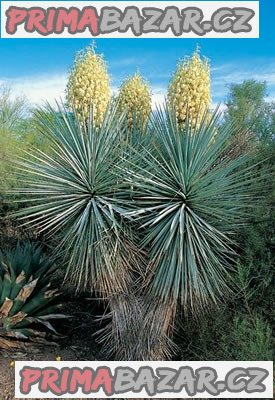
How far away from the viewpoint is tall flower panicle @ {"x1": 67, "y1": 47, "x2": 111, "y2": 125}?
25.1 feet

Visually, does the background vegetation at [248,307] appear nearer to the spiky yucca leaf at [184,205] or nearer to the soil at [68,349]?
the spiky yucca leaf at [184,205]

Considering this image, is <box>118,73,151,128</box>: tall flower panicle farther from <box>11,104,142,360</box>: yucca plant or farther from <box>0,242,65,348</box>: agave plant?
<box>0,242,65,348</box>: agave plant

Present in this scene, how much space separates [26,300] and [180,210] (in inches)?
94.1

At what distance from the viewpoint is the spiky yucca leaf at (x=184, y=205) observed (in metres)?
5.50

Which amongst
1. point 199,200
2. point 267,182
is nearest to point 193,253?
point 199,200

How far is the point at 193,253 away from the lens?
5.48 m

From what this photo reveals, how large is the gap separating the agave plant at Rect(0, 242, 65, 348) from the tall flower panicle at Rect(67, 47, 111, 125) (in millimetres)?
2225

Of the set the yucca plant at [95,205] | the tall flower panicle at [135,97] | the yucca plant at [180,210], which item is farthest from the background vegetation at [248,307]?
the tall flower panicle at [135,97]

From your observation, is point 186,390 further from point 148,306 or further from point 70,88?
point 70,88

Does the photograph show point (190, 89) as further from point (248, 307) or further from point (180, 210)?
point (248, 307)

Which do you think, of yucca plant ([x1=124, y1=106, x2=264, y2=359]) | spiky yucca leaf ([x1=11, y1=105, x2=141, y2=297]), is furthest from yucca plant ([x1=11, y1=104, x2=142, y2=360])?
yucca plant ([x1=124, y1=106, x2=264, y2=359])

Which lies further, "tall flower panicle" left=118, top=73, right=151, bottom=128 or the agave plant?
"tall flower panicle" left=118, top=73, right=151, bottom=128

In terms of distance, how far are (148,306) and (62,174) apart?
5.78 feet

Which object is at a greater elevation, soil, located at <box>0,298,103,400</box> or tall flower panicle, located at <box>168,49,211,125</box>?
tall flower panicle, located at <box>168,49,211,125</box>
